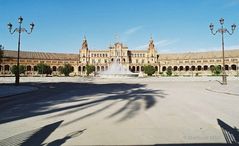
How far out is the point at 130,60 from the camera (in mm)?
123125

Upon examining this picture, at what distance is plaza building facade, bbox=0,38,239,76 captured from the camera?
101000 mm

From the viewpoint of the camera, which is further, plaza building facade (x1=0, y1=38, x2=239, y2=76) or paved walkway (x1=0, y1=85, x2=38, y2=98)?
plaza building facade (x1=0, y1=38, x2=239, y2=76)

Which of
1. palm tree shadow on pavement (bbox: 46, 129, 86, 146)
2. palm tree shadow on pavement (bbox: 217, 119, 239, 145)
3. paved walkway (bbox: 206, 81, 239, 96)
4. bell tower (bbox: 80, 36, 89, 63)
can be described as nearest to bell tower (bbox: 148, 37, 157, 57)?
bell tower (bbox: 80, 36, 89, 63)

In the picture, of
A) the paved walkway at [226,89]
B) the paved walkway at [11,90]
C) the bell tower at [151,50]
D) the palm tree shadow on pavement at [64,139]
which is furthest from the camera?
the bell tower at [151,50]

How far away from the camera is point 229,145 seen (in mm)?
4656

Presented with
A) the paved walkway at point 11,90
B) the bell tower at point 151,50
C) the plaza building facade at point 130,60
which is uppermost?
the bell tower at point 151,50

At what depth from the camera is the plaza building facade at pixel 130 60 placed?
101000mm

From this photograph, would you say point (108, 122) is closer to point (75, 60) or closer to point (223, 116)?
point (223, 116)

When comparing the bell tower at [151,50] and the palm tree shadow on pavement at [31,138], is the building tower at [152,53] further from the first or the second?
the palm tree shadow on pavement at [31,138]

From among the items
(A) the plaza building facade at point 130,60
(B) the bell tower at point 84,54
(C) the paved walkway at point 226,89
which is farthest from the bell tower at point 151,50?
(C) the paved walkway at point 226,89

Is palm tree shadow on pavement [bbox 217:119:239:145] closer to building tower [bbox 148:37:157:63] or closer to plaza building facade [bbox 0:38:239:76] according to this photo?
plaza building facade [bbox 0:38:239:76]

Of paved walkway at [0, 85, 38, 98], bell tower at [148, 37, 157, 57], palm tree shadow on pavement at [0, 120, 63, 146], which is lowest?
palm tree shadow on pavement at [0, 120, 63, 146]

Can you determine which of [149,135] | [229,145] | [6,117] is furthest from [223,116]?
[6,117]

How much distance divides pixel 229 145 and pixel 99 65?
11037 cm
